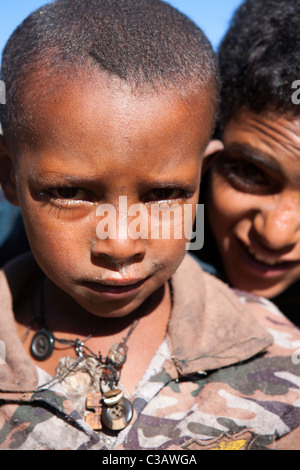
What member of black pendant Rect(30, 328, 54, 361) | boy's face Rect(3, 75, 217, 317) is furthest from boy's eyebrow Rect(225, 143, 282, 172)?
black pendant Rect(30, 328, 54, 361)

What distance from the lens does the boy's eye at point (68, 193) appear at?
1.56 m

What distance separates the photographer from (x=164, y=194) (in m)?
1.64

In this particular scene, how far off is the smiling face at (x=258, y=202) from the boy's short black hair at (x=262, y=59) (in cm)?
6

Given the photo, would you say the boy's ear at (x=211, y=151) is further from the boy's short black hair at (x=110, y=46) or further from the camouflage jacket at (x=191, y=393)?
the camouflage jacket at (x=191, y=393)

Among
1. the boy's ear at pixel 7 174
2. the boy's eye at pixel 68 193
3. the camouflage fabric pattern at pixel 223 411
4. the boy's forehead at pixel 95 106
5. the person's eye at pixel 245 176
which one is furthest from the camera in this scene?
the person's eye at pixel 245 176

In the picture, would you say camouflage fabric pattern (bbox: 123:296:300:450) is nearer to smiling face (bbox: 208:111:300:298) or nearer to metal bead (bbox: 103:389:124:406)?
metal bead (bbox: 103:389:124:406)

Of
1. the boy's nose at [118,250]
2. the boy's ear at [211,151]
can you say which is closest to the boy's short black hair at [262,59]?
the boy's ear at [211,151]

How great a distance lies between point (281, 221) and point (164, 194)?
75cm

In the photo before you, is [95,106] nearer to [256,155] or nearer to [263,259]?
[256,155]

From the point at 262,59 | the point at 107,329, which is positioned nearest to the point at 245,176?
the point at 262,59

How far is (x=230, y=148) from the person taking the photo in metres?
2.29
